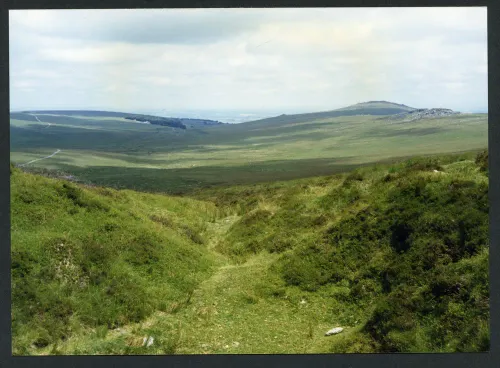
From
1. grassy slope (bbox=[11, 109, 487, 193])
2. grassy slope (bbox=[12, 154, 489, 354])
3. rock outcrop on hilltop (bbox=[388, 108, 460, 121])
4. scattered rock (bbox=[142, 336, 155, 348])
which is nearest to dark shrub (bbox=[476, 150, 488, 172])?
grassy slope (bbox=[12, 154, 489, 354])

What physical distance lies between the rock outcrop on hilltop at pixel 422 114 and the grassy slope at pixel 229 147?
23cm

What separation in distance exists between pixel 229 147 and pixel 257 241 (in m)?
2.87

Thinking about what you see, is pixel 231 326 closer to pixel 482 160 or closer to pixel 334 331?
pixel 334 331

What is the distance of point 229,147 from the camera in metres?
13.4

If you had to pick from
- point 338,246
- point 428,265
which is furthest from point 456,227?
point 338,246

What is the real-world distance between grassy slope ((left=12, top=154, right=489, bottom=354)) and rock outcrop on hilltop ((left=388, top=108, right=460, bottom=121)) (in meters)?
1.26

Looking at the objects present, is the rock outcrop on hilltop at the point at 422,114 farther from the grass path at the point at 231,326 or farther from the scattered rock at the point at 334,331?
the scattered rock at the point at 334,331

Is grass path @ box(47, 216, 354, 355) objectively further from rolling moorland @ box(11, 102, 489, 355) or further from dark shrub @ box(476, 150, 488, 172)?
dark shrub @ box(476, 150, 488, 172)

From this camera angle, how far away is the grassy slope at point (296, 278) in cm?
773

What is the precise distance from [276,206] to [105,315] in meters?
7.57

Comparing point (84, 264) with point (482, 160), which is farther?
point (482, 160)

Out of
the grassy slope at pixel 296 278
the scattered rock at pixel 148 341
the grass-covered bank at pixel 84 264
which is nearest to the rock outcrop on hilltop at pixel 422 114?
the grassy slope at pixel 296 278

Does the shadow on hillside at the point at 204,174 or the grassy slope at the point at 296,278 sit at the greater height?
the shadow on hillside at the point at 204,174

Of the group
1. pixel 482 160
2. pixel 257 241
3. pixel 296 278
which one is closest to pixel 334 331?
pixel 296 278
